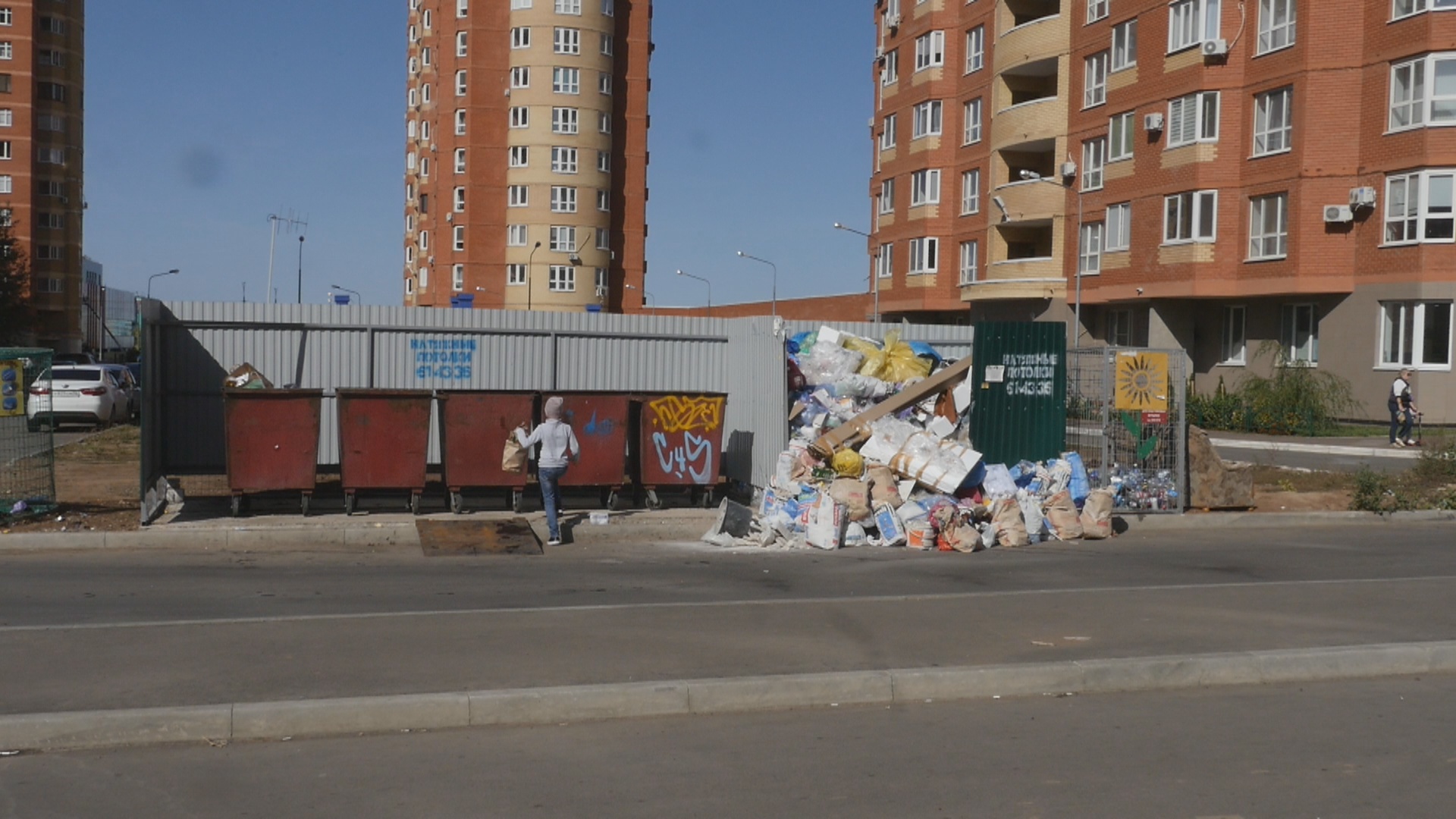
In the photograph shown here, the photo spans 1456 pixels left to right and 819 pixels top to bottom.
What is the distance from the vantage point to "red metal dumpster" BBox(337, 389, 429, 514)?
1517 centimetres

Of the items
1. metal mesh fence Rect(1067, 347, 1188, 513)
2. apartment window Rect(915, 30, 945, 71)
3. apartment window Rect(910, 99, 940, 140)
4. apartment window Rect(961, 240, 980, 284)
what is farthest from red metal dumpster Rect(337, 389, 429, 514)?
apartment window Rect(915, 30, 945, 71)

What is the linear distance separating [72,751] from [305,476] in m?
8.68

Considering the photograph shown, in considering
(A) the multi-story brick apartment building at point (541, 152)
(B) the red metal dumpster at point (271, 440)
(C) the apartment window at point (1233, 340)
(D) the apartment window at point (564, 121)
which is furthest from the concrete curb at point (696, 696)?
(D) the apartment window at point (564, 121)

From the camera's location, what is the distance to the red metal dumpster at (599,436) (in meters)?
16.1

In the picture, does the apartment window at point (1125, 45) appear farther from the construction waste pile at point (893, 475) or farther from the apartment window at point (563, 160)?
the apartment window at point (563, 160)

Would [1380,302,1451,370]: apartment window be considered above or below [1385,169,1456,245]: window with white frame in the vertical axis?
below

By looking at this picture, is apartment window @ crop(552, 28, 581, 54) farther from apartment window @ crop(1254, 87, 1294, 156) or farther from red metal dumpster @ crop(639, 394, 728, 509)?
red metal dumpster @ crop(639, 394, 728, 509)

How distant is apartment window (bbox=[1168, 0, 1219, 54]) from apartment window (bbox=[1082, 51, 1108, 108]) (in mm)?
4020

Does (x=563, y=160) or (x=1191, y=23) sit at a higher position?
(x=563, y=160)

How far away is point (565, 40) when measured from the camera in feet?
251

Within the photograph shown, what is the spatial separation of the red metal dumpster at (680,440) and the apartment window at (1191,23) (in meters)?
27.5

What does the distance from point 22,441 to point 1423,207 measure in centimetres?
3063

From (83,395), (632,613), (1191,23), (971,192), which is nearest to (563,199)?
(971,192)

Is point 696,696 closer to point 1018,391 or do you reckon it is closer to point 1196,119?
point 1018,391
